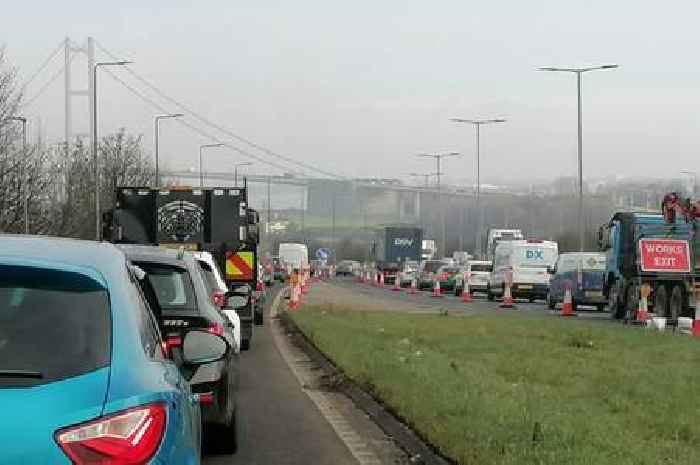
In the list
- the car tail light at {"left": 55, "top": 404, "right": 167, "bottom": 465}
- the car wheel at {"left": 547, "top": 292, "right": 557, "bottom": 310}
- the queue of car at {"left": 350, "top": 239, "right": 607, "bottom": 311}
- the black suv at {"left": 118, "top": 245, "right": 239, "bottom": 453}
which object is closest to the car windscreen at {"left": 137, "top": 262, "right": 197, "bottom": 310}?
the black suv at {"left": 118, "top": 245, "right": 239, "bottom": 453}

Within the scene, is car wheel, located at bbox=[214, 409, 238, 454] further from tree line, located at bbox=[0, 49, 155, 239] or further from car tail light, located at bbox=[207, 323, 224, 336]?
tree line, located at bbox=[0, 49, 155, 239]

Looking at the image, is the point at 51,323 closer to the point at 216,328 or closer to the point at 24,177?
the point at 216,328

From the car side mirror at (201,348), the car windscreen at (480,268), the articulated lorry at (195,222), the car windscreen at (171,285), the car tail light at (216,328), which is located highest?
the articulated lorry at (195,222)

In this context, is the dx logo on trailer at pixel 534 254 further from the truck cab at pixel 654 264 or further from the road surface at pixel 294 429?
the road surface at pixel 294 429

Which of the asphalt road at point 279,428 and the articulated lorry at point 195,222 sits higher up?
the articulated lorry at point 195,222

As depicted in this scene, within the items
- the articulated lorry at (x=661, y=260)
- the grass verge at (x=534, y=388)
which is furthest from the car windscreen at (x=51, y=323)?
the articulated lorry at (x=661, y=260)

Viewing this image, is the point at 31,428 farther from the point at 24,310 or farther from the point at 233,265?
the point at 233,265

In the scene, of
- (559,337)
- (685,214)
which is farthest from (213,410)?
(685,214)

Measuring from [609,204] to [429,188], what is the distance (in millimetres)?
34339

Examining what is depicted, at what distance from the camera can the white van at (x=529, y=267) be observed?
42969 mm

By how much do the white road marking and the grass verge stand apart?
0.47 meters

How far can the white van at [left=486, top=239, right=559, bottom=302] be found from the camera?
4297 cm

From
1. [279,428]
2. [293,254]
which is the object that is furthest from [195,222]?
[293,254]

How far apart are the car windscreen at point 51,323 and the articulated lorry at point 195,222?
19.5m
